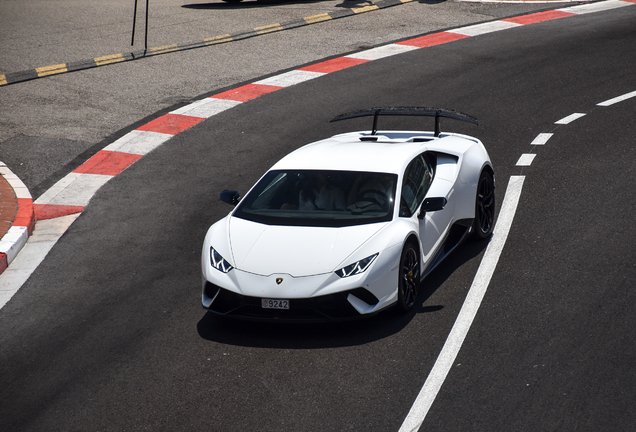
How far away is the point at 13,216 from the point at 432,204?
5556 mm

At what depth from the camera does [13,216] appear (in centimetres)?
A: 961

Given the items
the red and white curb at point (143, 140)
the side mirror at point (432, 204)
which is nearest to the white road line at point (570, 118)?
the red and white curb at point (143, 140)

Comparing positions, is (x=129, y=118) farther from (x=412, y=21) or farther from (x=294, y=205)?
(x=412, y=21)

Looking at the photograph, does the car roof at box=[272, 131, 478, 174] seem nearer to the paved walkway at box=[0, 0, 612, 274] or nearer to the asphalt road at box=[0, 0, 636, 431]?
the asphalt road at box=[0, 0, 636, 431]

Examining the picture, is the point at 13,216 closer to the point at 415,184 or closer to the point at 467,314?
the point at 415,184

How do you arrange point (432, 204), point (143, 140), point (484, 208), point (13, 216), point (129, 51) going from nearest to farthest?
point (432, 204)
point (484, 208)
point (13, 216)
point (143, 140)
point (129, 51)

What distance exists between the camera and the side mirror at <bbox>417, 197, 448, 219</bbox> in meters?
7.05

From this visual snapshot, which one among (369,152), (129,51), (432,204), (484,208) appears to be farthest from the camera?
(129,51)

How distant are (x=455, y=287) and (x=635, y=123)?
20.3 feet

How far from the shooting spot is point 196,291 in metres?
7.51


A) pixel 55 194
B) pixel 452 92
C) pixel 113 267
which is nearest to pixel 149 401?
pixel 113 267

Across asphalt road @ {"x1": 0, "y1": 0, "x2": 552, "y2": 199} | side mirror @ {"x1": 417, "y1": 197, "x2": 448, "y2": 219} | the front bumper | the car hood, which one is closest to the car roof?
side mirror @ {"x1": 417, "y1": 197, "x2": 448, "y2": 219}

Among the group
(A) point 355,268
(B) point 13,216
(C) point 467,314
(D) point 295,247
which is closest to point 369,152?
(D) point 295,247

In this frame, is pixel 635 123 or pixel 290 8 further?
pixel 290 8
